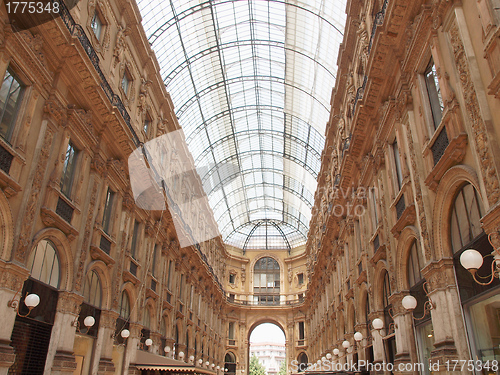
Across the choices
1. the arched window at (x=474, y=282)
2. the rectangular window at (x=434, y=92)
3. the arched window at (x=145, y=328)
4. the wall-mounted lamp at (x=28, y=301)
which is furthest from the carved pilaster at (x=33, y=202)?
the rectangular window at (x=434, y=92)

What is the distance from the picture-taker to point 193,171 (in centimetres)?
3117

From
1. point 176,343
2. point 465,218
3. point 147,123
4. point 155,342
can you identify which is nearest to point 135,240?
point 155,342

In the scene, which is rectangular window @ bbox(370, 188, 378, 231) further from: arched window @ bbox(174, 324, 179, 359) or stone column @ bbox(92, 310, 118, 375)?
arched window @ bbox(174, 324, 179, 359)

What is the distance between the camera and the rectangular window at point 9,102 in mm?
10234

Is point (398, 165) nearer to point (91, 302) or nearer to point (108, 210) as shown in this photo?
point (108, 210)


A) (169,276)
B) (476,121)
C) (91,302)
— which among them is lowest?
(91,302)

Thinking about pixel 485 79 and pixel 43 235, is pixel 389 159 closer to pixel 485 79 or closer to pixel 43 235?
pixel 485 79

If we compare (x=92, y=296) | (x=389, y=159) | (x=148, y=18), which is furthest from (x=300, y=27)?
(x=92, y=296)

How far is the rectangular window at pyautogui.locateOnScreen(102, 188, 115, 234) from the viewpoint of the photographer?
1650cm

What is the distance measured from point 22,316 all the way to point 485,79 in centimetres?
1148

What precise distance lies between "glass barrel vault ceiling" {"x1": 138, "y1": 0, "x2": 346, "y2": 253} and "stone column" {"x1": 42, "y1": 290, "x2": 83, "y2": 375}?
16742mm

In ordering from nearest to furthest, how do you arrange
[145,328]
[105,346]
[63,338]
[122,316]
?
[63,338] < [105,346] < [122,316] < [145,328]

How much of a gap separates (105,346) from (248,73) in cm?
2438

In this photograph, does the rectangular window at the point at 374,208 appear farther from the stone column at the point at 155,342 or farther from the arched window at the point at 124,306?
the stone column at the point at 155,342
